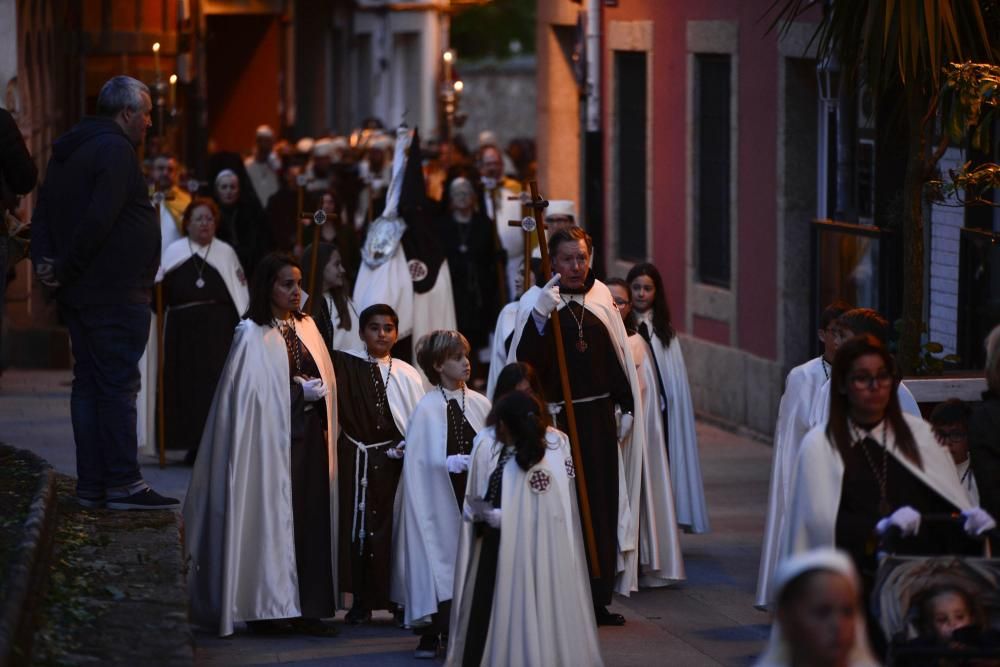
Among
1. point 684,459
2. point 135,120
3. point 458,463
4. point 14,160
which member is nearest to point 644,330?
point 684,459

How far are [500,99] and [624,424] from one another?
143 ft

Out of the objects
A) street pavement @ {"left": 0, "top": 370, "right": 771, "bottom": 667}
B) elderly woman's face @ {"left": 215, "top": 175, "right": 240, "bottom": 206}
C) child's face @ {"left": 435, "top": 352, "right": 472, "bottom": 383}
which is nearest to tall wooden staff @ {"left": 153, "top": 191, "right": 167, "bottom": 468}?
street pavement @ {"left": 0, "top": 370, "right": 771, "bottom": 667}

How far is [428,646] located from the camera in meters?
9.51

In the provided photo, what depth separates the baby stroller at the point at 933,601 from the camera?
6.31 m

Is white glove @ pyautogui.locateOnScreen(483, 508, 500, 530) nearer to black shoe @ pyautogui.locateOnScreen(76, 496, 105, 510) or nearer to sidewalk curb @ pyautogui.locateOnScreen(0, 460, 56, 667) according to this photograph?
sidewalk curb @ pyautogui.locateOnScreen(0, 460, 56, 667)

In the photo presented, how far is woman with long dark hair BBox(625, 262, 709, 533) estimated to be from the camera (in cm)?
1173

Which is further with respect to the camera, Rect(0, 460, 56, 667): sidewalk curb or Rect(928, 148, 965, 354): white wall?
Rect(928, 148, 965, 354): white wall

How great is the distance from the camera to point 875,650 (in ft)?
21.8

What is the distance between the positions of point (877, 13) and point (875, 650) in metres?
4.74

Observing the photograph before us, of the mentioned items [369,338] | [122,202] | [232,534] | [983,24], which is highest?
[983,24]

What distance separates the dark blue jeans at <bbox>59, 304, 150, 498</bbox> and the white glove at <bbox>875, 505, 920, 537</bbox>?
4.03m

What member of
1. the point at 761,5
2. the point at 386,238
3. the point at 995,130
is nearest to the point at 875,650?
the point at 995,130

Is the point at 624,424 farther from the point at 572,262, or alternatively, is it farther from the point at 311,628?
the point at 311,628

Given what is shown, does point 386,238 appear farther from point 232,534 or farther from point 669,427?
point 232,534
